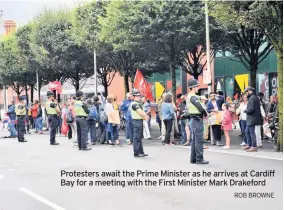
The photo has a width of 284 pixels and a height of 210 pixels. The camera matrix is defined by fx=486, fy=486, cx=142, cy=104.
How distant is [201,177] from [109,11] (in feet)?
46.0

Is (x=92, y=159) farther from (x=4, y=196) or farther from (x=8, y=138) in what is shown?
(x=8, y=138)

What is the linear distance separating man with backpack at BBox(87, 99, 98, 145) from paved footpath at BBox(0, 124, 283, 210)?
270cm

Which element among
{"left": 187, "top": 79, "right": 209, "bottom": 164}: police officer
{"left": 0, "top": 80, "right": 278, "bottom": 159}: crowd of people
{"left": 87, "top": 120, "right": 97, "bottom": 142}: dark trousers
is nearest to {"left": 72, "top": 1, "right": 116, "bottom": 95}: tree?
{"left": 0, "top": 80, "right": 278, "bottom": 159}: crowd of people

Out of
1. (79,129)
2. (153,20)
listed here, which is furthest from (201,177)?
(153,20)

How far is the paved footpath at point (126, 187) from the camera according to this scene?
21.7 feet

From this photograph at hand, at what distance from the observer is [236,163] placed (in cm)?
1037

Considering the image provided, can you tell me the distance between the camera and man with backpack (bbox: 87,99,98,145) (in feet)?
51.2

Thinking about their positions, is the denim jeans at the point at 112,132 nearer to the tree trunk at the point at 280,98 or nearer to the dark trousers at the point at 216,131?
the dark trousers at the point at 216,131

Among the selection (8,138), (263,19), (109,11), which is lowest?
(8,138)

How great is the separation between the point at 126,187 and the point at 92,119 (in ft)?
27.4

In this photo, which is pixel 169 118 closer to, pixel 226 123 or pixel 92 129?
pixel 226 123

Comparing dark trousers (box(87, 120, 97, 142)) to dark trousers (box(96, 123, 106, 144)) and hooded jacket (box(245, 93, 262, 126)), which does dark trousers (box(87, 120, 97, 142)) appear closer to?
dark trousers (box(96, 123, 106, 144))

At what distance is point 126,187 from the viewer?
7.67m

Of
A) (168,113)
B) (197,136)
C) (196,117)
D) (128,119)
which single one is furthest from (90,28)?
(197,136)
